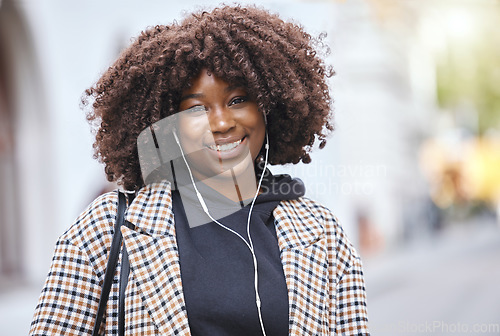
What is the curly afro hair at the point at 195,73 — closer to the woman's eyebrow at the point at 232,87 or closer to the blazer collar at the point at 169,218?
the woman's eyebrow at the point at 232,87

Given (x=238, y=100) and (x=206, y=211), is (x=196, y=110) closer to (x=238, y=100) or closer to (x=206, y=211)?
(x=238, y=100)

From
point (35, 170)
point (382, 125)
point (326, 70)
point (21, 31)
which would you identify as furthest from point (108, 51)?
point (382, 125)

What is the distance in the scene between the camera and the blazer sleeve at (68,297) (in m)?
1.59

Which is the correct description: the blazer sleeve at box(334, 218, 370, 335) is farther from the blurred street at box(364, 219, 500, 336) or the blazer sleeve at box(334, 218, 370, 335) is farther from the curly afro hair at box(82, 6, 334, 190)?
the blurred street at box(364, 219, 500, 336)

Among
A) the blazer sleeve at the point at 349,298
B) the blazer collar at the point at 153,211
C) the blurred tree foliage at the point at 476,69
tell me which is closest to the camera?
the blazer collar at the point at 153,211

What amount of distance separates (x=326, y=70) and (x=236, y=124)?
513 millimetres

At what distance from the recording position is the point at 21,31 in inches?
299

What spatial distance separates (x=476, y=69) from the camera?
13203 mm

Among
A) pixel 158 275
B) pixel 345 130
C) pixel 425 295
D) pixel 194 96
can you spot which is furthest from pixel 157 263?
pixel 425 295

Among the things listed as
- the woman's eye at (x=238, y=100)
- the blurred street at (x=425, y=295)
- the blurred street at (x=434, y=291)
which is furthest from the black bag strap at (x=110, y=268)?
the blurred street at (x=434, y=291)

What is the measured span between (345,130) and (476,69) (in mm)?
7056

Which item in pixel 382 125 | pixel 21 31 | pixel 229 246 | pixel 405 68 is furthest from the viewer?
pixel 405 68

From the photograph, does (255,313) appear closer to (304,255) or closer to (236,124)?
(304,255)

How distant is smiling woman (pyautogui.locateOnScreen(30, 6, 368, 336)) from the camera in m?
1.64
